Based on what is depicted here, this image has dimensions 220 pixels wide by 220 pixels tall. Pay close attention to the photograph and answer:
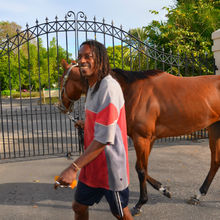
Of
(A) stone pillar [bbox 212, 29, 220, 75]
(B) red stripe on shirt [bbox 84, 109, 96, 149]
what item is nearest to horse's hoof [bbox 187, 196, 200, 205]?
(B) red stripe on shirt [bbox 84, 109, 96, 149]

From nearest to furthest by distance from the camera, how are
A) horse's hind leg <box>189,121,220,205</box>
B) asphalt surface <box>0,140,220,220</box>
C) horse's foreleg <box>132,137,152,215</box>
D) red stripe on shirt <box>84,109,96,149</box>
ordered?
red stripe on shirt <box>84,109,96,149</box> < horse's foreleg <box>132,137,152,215</box> < asphalt surface <box>0,140,220,220</box> < horse's hind leg <box>189,121,220,205</box>

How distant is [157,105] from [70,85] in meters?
1.23

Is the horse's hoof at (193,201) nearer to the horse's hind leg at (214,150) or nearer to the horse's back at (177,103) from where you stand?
the horse's hind leg at (214,150)

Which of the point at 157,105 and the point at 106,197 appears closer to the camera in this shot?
the point at 106,197

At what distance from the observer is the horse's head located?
11.4 feet

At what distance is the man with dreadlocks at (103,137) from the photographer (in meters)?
1.60

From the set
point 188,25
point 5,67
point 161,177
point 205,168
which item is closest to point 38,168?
point 161,177

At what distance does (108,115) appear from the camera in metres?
1.58

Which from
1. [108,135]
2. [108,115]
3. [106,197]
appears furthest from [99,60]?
[106,197]

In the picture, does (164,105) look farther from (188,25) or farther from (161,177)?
(188,25)

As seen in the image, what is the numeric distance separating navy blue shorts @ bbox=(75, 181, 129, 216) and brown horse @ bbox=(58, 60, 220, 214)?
4.29 feet

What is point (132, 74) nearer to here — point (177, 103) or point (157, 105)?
point (157, 105)

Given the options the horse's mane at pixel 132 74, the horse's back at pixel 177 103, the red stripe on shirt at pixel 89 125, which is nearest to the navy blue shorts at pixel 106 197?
the red stripe on shirt at pixel 89 125

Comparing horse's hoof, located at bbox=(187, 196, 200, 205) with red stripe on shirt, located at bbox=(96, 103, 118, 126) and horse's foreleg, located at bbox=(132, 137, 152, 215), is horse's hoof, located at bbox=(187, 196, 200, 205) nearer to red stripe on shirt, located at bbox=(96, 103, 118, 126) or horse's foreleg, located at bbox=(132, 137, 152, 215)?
horse's foreleg, located at bbox=(132, 137, 152, 215)
